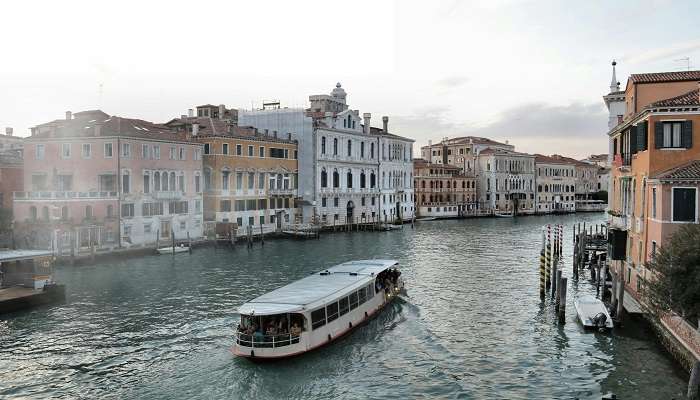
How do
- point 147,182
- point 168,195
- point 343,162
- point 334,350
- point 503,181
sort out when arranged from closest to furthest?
point 334,350, point 147,182, point 168,195, point 343,162, point 503,181

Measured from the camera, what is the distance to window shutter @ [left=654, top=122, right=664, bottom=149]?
655 inches

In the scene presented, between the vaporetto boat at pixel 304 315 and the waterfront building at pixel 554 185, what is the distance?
6240 centimetres

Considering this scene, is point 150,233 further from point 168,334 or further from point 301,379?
point 301,379

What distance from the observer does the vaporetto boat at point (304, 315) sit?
45.3ft

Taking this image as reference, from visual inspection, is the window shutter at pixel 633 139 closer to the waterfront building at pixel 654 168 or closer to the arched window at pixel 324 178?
the waterfront building at pixel 654 168

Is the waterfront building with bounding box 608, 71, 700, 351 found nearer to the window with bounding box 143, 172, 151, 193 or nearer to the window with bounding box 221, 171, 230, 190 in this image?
the window with bounding box 143, 172, 151, 193

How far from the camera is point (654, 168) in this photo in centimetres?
1675

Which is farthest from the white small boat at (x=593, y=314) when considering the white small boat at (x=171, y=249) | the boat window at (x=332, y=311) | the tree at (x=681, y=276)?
the white small boat at (x=171, y=249)

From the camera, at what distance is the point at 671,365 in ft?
44.1

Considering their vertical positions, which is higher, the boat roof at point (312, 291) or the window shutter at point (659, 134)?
the window shutter at point (659, 134)

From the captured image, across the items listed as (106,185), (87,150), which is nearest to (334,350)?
(106,185)

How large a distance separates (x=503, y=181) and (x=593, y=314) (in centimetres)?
5858

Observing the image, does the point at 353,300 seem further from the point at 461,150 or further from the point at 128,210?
the point at 461,150

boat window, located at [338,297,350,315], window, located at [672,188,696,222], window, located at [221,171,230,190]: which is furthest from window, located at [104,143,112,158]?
window, located at [672,188,696,222]
